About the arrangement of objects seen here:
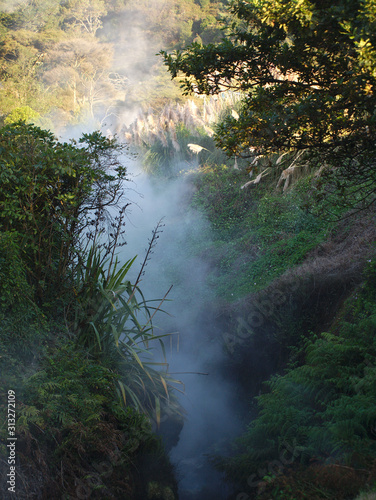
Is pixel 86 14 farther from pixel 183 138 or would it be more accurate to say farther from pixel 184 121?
pixel 183 138

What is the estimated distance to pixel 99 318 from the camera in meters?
5.20

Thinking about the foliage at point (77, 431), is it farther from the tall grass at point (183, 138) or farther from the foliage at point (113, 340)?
the tall grass at point (183, 138)

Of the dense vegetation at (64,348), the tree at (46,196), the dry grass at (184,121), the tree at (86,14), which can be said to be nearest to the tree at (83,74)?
the tree at (86,14)

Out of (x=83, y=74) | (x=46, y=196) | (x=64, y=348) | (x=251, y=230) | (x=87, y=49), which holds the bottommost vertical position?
(x=64, y=348)

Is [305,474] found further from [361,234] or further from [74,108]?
[74,108]

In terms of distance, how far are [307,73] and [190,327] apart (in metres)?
4.72

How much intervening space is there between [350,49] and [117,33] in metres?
43.1

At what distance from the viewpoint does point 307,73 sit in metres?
4.74

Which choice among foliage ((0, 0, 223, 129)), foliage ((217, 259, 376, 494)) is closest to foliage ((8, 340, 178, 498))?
foliage ((217, 259, 376, 494))

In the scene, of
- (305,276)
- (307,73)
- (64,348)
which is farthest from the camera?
(305,276)

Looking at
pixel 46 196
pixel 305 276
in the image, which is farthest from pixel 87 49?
pixel 46 196

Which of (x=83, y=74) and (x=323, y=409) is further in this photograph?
(x=83, y=74)

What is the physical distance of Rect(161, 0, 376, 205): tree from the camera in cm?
379

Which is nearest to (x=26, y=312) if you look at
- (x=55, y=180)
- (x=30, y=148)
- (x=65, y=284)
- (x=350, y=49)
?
(x=65, y=284)
